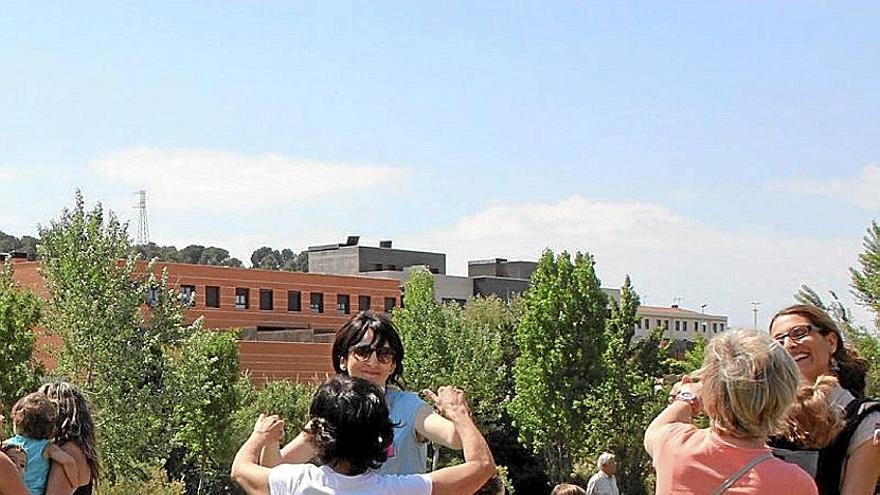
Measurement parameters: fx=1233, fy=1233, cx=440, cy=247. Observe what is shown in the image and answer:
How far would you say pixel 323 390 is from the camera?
3.76 metres

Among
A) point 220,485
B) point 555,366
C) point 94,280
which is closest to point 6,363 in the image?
A: point 94,280

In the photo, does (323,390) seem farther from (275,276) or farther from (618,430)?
(275,276)

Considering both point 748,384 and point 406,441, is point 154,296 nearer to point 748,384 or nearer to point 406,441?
point 406,441

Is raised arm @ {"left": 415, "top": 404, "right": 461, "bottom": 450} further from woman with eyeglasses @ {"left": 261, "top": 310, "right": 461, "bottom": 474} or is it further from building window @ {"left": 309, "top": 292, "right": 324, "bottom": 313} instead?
building window @ {"left": 309, "top": 292, "right": 324, "bottom": 313}

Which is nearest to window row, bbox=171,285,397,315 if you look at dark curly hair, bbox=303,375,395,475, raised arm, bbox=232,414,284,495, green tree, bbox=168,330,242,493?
green tree, bbox=168,330,242,493

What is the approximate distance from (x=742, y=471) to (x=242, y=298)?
60377 millimetres

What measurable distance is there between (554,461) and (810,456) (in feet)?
A: 137

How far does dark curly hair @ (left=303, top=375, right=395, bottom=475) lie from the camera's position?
371 cm

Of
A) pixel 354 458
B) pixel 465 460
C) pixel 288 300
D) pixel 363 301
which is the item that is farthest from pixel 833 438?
pixel 363 301

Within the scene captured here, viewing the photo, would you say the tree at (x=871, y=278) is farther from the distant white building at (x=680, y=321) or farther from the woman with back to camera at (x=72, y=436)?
the distant white building at (x=680, y=321)

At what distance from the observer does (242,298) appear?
207ft

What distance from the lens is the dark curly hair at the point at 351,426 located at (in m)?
3.71

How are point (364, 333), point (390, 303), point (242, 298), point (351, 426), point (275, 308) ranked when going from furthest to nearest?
1. point (390, 303)
2. point (275, 308)
3. point (242, 298)
4. point (364, 333)
5. point (351, 426)

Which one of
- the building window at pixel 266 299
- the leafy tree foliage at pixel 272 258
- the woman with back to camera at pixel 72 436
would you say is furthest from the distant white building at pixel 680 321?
the woman with back to camera at pixel 72 436
